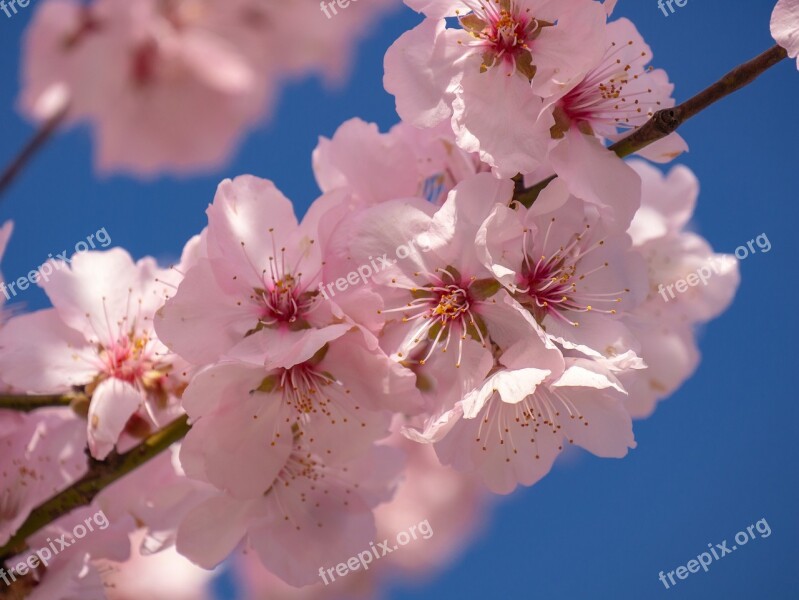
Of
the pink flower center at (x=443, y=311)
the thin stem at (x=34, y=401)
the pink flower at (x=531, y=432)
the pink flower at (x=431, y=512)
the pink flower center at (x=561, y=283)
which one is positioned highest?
the thin stem at (x=34, y=401)

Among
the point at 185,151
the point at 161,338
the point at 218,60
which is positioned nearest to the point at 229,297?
the point at 161,338

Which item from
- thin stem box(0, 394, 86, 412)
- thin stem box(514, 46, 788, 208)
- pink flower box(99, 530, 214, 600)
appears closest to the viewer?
thin stem box(514, 46, 788, 208)

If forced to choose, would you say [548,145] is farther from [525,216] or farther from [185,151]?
[185,151]

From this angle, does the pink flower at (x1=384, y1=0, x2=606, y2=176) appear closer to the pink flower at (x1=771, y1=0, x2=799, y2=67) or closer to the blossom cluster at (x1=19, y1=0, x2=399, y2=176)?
the pink flower at (x1=771, y1=0, x2=799, y2=67)

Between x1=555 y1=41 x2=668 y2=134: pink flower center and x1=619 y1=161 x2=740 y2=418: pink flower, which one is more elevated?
x1=555 y1=41 x2=668 y2=134: pink flower center

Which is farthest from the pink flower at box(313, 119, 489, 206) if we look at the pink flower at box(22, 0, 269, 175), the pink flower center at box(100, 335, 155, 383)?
the pink flower at box(22, 0, 269, 175)

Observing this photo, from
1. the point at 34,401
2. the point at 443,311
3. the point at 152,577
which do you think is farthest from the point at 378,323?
the point at 152,577

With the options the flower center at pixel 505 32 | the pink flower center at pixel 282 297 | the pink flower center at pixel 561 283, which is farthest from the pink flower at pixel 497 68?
the pink flower center at pixel 282 297

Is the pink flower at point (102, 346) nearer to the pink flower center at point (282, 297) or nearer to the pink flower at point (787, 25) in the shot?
the pink flower center at point (282, 297)
